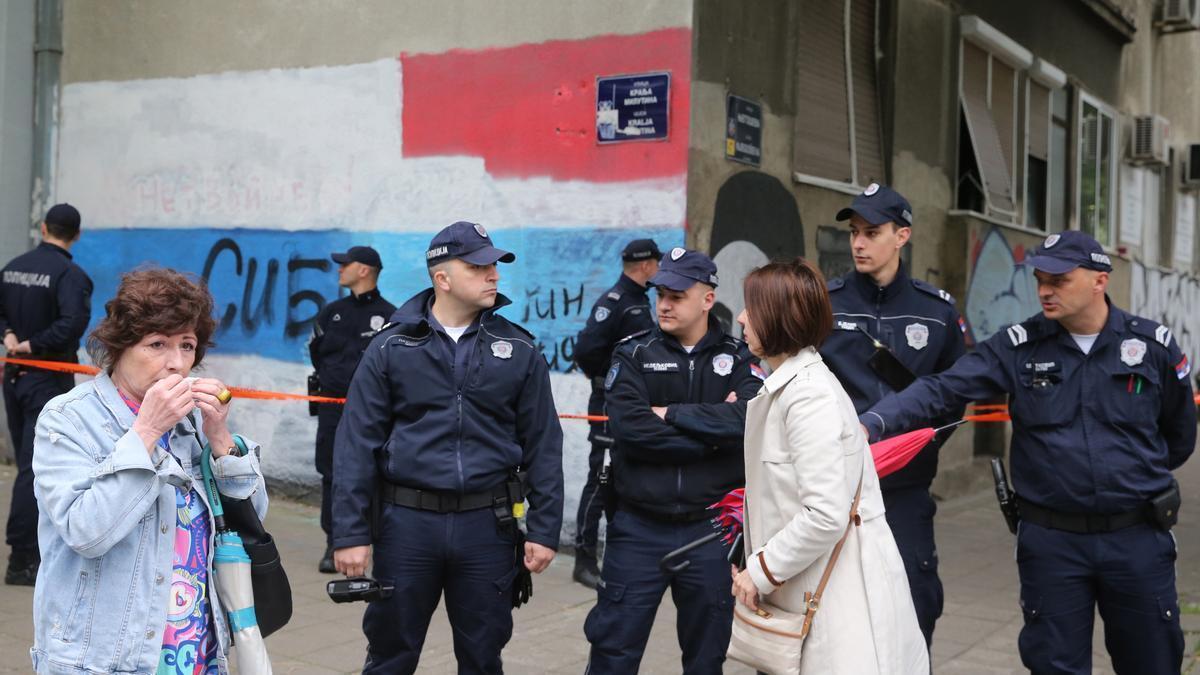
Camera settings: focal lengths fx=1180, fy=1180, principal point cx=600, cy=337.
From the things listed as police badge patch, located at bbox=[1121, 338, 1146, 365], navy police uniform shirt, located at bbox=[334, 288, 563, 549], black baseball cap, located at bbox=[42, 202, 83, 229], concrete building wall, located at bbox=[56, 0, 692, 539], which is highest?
concrete building wall, located at bbox=[56, 0, 692, 539]

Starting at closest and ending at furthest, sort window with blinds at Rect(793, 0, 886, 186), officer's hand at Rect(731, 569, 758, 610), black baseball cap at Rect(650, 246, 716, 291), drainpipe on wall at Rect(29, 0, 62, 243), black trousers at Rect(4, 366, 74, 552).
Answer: officer's hand at Rect(731, 569, 758, 610)
black baseball cap at Rect(650, 246, 716, 291)
black trousers at Rect(4, 366, 74, 552)
window with blinds at Rect(793, 0, 886, 186)
drainpipe on wall at Rect(29, 0, 62, 243)

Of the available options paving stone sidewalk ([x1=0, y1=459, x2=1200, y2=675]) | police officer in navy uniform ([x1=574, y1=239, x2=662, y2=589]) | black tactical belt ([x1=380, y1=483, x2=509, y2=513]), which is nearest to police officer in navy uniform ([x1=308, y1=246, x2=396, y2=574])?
paving stone sidewalk ([x1=0, y1=459, x2=1200, y2=675])

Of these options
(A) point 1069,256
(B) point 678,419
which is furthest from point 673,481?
(A) point 1069,256

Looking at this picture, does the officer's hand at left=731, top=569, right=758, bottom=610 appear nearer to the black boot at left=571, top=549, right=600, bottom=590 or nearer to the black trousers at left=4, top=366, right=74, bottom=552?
the black boot at left=571, top=549, right=600, bottom=590

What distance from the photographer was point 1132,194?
51.9 feet

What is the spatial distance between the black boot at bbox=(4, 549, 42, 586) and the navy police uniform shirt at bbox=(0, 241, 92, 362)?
1.10 metres

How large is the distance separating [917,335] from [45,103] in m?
8.89

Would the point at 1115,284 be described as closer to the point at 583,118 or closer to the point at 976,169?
the point at 976,169

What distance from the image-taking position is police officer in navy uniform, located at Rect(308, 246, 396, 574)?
7.28 m

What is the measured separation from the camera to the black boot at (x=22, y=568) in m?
6.54

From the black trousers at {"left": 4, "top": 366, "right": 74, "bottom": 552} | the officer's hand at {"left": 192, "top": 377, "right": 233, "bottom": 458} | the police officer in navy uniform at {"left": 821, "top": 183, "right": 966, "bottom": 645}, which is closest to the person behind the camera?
the officer's hand at {"left": 192, "top": 377, "right": 233, "bottom": 458}

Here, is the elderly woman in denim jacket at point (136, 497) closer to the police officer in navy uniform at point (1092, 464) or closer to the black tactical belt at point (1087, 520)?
the police officer in navy uniform at point (1092, 464)

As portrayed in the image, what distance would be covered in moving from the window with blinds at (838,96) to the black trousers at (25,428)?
205 inches

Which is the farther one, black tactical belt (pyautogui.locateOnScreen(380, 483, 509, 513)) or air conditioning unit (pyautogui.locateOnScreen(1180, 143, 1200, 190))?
air conditioning unit (pyautogui.locateOnScreen(1180, 143, 1200, 190))
